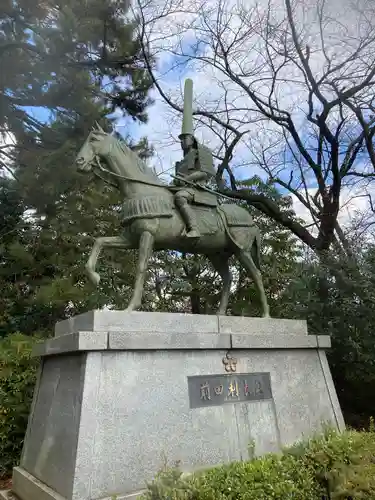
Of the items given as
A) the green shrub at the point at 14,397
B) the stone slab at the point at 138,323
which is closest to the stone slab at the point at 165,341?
the stone slab at the point at 138,323

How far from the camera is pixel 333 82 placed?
1284 centimetres

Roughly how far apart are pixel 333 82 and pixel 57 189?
8.56 metres

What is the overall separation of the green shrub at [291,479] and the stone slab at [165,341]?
1301mm

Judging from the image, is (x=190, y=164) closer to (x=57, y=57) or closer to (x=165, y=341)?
(x=165, y=341)

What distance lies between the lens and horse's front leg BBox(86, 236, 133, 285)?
16.7ft

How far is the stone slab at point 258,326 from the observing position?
215 inches

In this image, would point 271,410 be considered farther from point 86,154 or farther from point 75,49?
point 75,49

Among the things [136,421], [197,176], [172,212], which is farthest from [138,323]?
[197,176]

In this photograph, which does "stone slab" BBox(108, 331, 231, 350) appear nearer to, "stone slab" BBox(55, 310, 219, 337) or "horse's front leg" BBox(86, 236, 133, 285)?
"stone slab" BBox(55, 310, 219, 337)

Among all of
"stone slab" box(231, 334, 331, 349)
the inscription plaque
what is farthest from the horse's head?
the inscription plaque

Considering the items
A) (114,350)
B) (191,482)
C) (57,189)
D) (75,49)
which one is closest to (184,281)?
(57,189)

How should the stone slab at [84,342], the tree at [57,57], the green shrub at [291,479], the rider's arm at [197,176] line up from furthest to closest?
1. the tree at [57,57]
2. the rider's arm at [197,176]
3. the stone slab at [84,342]
4. the green shrub at [291,479]

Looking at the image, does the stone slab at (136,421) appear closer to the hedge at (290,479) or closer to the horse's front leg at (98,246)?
the hedge at (290,479)

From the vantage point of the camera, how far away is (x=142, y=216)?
17.7 ft
